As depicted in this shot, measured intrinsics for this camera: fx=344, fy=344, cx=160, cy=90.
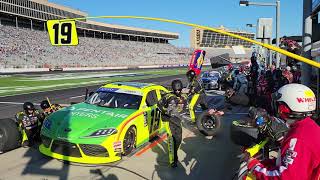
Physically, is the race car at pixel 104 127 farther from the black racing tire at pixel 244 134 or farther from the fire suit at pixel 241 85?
the fire suit at pixel 241 85

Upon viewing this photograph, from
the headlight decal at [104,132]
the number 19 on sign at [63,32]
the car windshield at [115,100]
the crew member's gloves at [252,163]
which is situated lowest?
the headlight decal at [104,132]

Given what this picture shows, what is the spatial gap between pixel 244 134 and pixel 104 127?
8.76 feet

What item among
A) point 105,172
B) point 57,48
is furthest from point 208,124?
point 57,48

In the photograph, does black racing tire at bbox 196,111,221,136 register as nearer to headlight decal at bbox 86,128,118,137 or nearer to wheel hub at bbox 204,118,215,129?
wheel hub at bbox 204,118,215,129

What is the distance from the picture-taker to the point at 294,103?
124 inches

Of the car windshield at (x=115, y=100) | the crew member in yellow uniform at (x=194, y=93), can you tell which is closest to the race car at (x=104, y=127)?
the car windshield at (x=115, y=100)

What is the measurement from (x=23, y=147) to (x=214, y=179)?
443 cm

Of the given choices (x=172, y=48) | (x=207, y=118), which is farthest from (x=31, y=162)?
(x=172, y=48)

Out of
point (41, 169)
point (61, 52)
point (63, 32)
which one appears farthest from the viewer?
point (61, 52)

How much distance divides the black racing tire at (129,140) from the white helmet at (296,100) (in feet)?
13.2

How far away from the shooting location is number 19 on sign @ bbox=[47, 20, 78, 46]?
823 cm

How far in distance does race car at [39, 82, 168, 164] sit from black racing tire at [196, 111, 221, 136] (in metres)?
1.36

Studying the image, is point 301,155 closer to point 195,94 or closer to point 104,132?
point 104,132

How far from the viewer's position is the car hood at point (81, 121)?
6.59 metres
